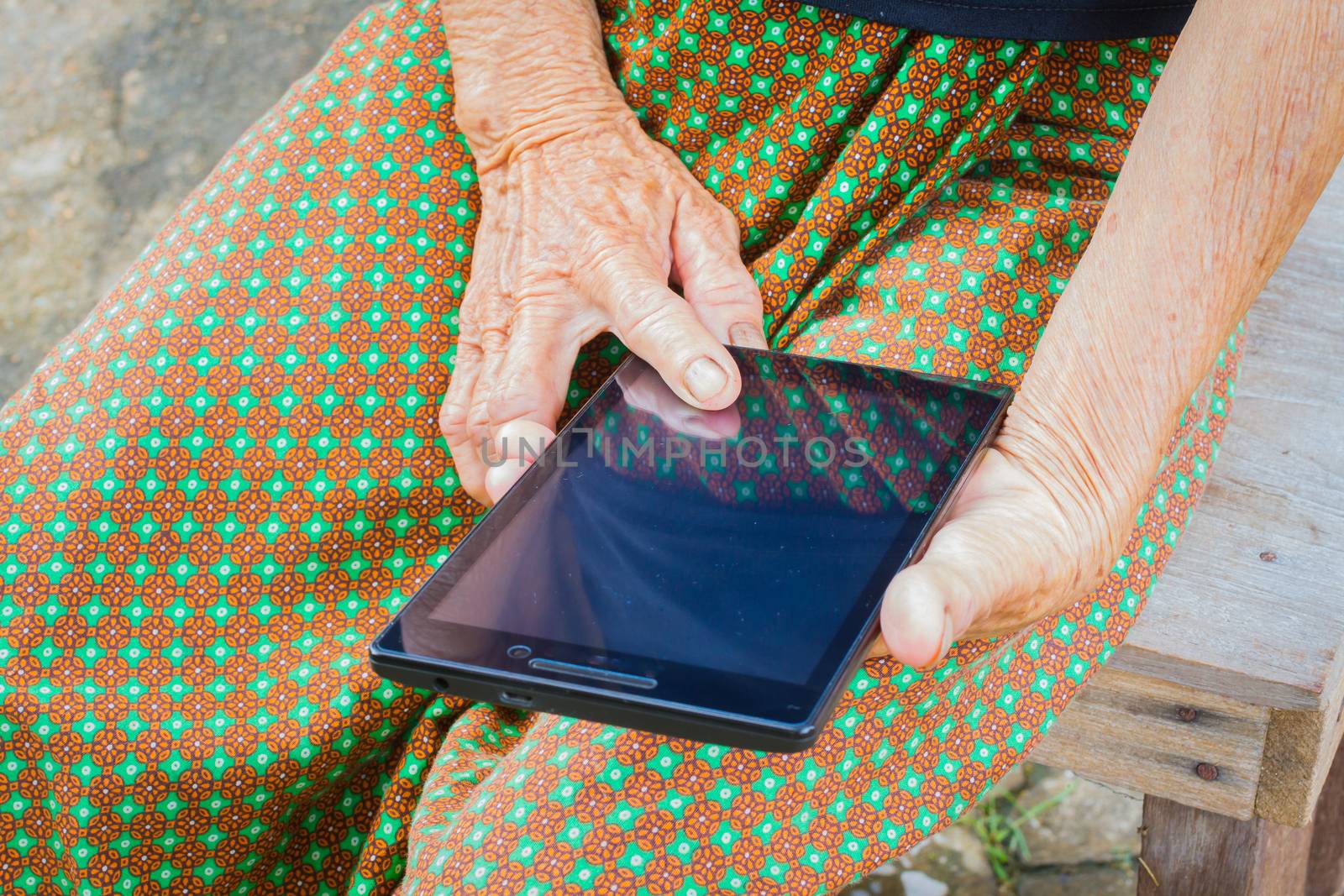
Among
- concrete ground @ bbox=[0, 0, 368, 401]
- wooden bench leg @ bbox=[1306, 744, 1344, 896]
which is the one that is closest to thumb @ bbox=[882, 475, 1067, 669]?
wooden bench leg @ bbox=[1306, 744, 1344, 896]

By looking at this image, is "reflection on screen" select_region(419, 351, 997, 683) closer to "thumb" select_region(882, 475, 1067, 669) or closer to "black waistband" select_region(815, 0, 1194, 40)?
"thumb" select_region(882, 475, 1067, 669)

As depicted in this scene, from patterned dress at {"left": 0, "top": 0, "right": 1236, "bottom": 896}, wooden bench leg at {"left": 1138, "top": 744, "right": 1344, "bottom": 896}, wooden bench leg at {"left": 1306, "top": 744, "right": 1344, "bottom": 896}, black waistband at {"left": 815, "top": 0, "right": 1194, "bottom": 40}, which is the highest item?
black waistband at {"left": 815, "top": 0, "right": 1194, "bottom": 40}

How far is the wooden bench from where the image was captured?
84 centimetres

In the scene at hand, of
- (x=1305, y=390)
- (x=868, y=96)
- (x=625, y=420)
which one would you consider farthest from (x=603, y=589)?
(x=1305, y=390)

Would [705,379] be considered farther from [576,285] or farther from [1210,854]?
[1210,854]

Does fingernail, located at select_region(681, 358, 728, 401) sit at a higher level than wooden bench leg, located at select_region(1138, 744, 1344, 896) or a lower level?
higher

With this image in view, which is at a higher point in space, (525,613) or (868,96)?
(868,96)

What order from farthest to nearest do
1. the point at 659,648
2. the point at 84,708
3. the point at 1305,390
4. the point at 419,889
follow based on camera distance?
the point at 1305,390 → the point at 84,708 → the point at 419,889 → the point at 659,648

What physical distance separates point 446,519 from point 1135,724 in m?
0.58

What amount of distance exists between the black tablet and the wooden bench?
0.92ft

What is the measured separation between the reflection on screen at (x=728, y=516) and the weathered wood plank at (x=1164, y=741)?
0.33 metres

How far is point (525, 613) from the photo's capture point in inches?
25.8

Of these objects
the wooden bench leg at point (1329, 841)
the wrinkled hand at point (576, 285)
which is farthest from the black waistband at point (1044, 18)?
the wooden bench leg at point (1329, 841)

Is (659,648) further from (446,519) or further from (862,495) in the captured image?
(446,519)
